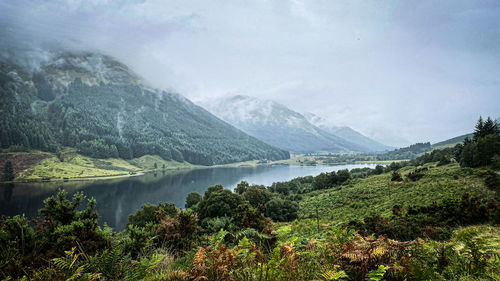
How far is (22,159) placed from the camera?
5404 inches

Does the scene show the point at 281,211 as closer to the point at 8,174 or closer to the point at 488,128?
the point at 488,128

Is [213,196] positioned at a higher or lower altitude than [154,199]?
higher

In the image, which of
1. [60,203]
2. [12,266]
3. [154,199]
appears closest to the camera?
[12,266]

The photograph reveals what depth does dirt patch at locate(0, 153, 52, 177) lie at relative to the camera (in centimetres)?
12678

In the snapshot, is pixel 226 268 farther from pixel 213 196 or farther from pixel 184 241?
pixel 213 196

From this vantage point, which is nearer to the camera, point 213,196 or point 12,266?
point 12,266

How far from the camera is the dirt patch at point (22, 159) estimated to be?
12678cm

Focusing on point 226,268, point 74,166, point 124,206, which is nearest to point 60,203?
point 226,268

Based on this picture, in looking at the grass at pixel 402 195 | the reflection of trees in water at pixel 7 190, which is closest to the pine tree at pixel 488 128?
the grass at pixel 402 195

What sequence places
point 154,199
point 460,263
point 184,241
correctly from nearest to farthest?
point 460,263, point 184,241, point 154,199

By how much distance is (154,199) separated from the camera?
8619 cm

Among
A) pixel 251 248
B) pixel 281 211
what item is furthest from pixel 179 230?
pixel 281 211

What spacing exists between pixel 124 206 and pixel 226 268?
88.4m

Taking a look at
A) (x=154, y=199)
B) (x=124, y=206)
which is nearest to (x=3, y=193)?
(x=124, y=206)
